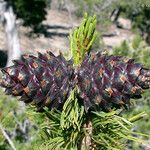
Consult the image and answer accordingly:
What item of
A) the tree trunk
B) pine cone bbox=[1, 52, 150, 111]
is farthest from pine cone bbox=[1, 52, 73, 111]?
the tree trunk

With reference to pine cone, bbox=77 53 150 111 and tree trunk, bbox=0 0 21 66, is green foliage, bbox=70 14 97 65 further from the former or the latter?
tree trunk, bbox=0 0 21 66

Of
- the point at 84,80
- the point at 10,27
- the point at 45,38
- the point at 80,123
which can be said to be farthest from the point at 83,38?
the point at 45,38

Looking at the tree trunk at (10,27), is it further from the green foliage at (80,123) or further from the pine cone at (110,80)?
the pine cone at (110,80)

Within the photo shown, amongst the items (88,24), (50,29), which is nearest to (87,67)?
(88,24)

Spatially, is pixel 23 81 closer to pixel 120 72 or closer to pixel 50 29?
pixel 120 72

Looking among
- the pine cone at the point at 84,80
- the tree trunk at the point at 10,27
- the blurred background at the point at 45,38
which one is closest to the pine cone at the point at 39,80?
the pine cone at the point at 84,80

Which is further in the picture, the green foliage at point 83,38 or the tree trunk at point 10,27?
the tree trunk at point 10,27
